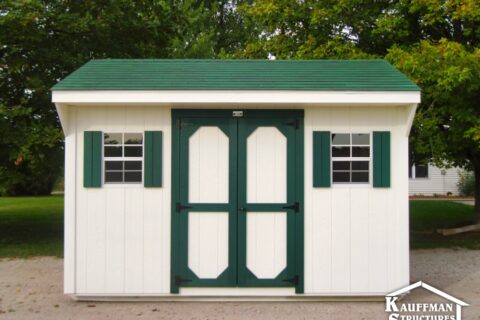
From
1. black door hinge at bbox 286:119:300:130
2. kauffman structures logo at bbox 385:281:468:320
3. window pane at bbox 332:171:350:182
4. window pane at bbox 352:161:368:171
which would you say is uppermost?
black door hinge at bbox 286:119:300:130

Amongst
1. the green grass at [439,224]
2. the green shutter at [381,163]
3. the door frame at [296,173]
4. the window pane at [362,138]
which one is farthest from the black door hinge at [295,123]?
the green grass at [439,224]

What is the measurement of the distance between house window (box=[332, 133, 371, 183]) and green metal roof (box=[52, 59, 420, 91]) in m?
0.65

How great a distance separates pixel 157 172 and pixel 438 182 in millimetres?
25319

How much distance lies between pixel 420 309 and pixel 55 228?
37.1 ft

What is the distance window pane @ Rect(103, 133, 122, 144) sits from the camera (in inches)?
276

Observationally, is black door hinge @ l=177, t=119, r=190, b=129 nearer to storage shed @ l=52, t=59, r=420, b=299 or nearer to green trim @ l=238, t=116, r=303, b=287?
storage shed @ l=52, t=59, r=420, b=299

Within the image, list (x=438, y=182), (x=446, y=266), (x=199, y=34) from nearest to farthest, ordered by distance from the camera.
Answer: (x=446, y=266) < (x=199, y=34) < (x=438, y=182)

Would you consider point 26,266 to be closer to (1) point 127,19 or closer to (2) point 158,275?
(2) point 158,275

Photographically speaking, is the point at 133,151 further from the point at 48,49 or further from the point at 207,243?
the point at 48,49

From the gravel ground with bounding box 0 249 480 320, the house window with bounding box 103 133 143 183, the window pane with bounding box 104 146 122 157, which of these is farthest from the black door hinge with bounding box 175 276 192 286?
the window pane with bounding box 104 146 122 157

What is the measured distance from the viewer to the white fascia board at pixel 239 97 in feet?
22.1

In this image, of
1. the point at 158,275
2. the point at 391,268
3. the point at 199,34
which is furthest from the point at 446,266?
the point at 199,34

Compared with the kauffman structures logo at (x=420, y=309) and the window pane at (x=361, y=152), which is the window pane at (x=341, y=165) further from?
the kauffman structures logo at (x=420, y=309)

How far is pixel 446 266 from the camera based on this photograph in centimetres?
984
